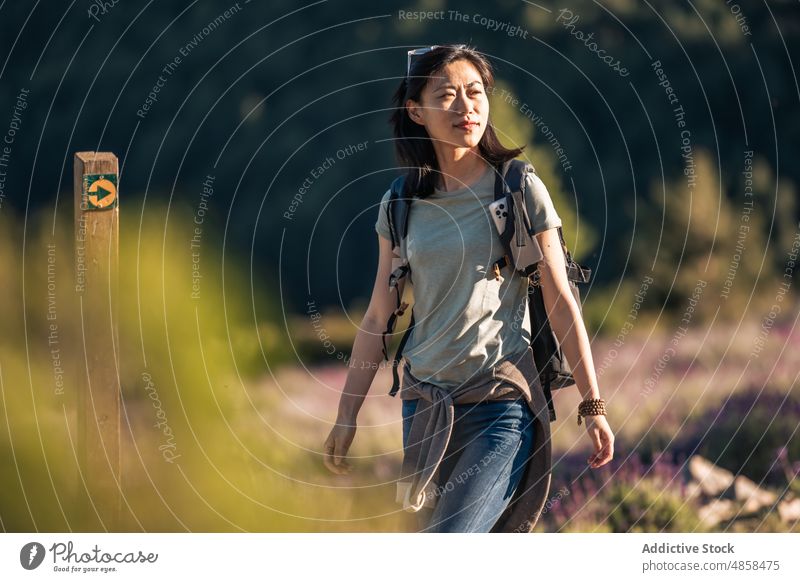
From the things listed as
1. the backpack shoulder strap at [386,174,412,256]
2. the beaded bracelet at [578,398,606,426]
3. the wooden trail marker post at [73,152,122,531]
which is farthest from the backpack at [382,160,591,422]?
the wooden trail marker post at [73,152,122,531]

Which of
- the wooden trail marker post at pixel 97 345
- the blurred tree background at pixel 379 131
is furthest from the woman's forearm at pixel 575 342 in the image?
the blurred tree background at pixel 379 131

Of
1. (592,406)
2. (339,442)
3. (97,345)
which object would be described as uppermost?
(97,345)

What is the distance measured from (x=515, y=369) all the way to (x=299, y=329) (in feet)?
26.0

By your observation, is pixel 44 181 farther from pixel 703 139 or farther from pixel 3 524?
pixel 3 524

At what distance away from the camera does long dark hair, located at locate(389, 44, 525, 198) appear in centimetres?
461

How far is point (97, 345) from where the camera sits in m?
5.38

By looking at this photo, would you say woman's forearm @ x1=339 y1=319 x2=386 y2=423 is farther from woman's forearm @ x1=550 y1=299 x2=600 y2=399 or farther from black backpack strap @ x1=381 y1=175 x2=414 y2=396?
woman's forearm @ x1=550 y1=299 x2=600 y2=399

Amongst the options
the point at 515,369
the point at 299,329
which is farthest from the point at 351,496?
the point at 299,329

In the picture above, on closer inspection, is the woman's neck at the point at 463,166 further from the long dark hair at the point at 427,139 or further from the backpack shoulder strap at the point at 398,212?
the backpack shoulder strap at the point at 398,212

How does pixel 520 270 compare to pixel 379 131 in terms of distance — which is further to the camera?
pixel 379 131

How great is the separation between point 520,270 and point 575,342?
283mm

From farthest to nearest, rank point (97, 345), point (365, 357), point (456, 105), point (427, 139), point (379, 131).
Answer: point (379, 131)
point (97, 345)
point (365, 357)
point (427, 139)
point (456, 105)

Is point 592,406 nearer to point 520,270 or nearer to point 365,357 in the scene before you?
point 520,270

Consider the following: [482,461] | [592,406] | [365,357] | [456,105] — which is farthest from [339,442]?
[456,105]
